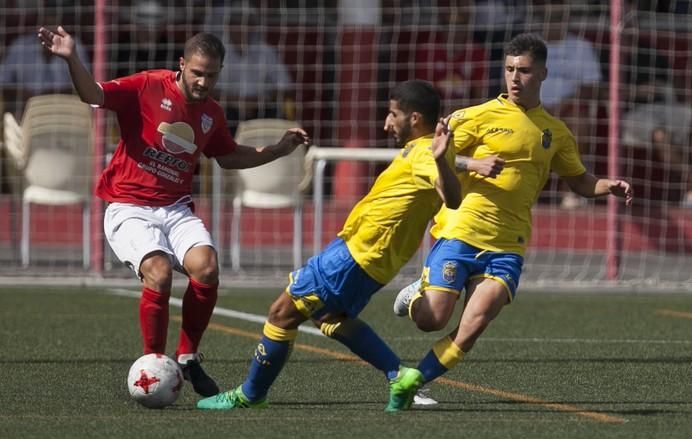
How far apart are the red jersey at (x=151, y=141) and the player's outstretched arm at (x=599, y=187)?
1823 mm

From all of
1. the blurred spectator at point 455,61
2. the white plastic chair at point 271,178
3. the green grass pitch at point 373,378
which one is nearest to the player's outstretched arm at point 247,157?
the green grass pitch at point 373,378

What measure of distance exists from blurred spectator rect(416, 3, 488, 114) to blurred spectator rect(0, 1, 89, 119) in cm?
357

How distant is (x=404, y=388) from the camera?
6488mm

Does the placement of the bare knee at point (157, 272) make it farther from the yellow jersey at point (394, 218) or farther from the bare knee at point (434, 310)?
the bare knee at point (434, 310)

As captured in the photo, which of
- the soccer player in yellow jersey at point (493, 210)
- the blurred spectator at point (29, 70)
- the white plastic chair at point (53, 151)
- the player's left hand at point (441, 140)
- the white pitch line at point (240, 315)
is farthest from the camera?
the blurred spectator at point (29, 70)

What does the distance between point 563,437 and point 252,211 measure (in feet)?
35.7

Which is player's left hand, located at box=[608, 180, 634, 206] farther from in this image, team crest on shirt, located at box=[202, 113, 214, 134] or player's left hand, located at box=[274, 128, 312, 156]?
team crest on shirt, located at box=[202, 113, 214, 134]

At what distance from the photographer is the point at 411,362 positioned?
861 cm

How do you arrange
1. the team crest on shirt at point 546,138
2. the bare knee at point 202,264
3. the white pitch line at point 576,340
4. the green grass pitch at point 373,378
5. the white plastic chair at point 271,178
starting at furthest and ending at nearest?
the white plastic chair at point 271,178 < the white pitch line at point 576,340 < the team crest on shirt at point 546,138 < the bare knee at point 202,264 < the green grass pitch at point 373,378

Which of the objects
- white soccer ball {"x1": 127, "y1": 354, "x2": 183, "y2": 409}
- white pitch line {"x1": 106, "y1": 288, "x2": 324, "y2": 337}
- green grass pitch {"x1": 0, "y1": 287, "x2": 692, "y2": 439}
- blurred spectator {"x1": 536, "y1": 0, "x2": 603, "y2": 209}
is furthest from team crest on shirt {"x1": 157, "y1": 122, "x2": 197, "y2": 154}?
blurred spectator {"x1": 536, "y1": 0, "x2": 603, "y2": 209}

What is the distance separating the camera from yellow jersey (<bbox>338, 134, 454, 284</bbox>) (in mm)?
6633

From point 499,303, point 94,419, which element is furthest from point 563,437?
point 94,419

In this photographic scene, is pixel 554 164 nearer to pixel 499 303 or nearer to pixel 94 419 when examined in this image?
pixel 499 303

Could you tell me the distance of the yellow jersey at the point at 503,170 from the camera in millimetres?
7055
